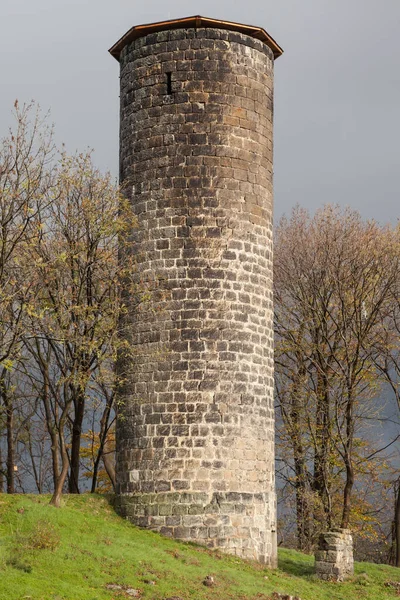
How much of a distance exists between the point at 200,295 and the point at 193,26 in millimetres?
7187

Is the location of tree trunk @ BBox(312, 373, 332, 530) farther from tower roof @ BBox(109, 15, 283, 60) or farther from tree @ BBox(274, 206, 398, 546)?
tower roof @ BBox(109, 15, 283, 60)

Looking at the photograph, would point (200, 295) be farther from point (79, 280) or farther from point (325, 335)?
point (325, 335)

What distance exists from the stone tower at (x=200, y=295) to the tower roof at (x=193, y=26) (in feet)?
0.14

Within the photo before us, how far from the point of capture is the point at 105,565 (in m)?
18.5

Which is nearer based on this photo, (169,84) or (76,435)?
(169,84)

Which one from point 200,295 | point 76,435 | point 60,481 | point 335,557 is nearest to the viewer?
point 60,481

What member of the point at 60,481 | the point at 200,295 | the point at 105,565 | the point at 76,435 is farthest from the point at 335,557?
the point at 76,435

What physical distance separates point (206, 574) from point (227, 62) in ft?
42.6

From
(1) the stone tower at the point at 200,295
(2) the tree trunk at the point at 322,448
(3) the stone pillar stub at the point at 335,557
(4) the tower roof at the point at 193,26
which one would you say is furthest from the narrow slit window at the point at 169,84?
(2) the tree trunk at the point at 322,448

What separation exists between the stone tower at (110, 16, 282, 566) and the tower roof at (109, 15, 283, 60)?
0.14 feet

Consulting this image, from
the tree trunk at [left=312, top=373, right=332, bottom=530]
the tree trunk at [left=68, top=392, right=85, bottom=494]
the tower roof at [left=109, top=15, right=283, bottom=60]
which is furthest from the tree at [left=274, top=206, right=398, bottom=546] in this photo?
the tower roof at [left=109, top=15, right=283, bottom=60]

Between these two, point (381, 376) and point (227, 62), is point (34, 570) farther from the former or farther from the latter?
point (381, 376)

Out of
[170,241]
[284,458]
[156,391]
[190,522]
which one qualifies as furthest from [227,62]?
[284,458]

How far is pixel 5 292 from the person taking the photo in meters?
Answer: 22.1
